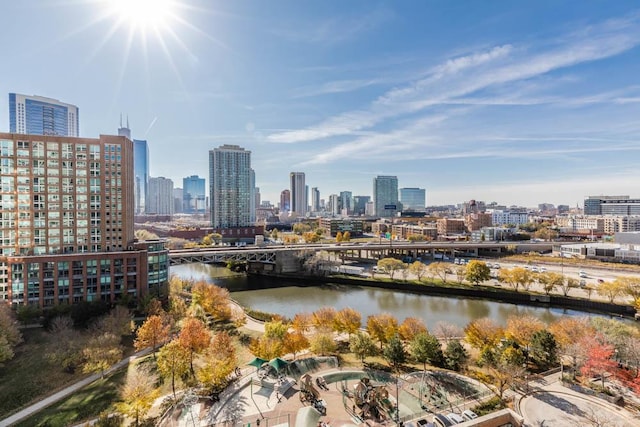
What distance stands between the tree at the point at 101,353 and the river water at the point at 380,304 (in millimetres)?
13263

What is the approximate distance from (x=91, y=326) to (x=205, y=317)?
7552mm

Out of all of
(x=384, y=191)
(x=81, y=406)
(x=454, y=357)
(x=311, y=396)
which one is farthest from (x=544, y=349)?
(x=384, y=191)

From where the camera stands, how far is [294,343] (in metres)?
15.9

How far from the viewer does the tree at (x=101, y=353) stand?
50.1 feet

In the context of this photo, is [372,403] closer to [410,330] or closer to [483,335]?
[410,330]

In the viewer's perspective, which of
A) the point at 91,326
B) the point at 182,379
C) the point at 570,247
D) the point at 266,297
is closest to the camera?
the point at 182,379

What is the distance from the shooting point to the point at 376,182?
591ft

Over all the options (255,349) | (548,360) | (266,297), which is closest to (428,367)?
(548,360)

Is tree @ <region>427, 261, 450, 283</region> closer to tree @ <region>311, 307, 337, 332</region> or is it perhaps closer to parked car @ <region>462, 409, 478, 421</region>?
tree @ <region>311, 307, 337, 332</region>

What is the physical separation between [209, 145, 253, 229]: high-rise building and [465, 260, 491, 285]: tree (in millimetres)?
56179

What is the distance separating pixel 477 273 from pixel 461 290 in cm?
260

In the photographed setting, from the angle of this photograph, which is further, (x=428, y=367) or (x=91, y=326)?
(x=91, y=326)

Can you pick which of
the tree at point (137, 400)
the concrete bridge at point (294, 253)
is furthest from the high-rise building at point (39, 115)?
the tree at point (137, 400)

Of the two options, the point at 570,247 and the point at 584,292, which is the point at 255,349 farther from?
the point at 570,247
